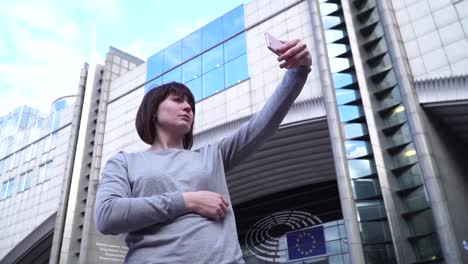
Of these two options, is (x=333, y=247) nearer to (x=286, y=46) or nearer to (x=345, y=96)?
(x=345, y=96)

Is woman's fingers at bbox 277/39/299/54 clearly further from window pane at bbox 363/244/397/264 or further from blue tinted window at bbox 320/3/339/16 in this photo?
blue tinted window at bbox 320/3/339/16

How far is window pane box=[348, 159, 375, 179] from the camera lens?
630 inches

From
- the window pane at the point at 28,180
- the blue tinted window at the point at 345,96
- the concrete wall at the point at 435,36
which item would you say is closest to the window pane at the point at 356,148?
the blue tinted window at the point at 345,96

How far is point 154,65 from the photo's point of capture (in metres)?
26.4

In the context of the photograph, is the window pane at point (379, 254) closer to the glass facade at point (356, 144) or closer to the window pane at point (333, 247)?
the glass facade at point (356, 144)

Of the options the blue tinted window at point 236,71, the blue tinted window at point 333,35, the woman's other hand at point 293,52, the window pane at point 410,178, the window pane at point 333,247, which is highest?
the blue tinted window at point 236,71

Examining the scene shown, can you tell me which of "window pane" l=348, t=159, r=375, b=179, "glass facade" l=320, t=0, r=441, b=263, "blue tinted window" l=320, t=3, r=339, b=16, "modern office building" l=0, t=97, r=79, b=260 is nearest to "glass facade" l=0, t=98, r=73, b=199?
"modern office building" l=0, t=97, r=79, b=260

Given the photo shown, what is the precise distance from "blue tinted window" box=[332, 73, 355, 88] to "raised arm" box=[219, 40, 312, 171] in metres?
16.2

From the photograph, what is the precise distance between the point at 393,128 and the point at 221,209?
52.3ft

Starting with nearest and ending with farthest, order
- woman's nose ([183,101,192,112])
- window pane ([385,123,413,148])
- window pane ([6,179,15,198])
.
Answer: woman's nose ([183,101,192,112])
window pane ([385,123,413,148])
window pane ([6,179,15,198])

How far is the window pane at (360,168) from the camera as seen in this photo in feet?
52.5

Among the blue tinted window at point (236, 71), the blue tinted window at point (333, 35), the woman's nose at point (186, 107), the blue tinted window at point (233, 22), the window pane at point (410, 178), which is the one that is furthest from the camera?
the blue tinted window at point (233, 22)

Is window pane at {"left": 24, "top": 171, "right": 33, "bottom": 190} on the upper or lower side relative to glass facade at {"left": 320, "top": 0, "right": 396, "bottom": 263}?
upper

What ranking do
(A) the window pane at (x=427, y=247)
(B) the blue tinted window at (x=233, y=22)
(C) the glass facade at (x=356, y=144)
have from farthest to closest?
1. (B) the blue tinted window at (x=233, y=22)
2. (C) the glass facade at (x=356, y=144)
3. (A) the window pane at (x=427, y=247)
